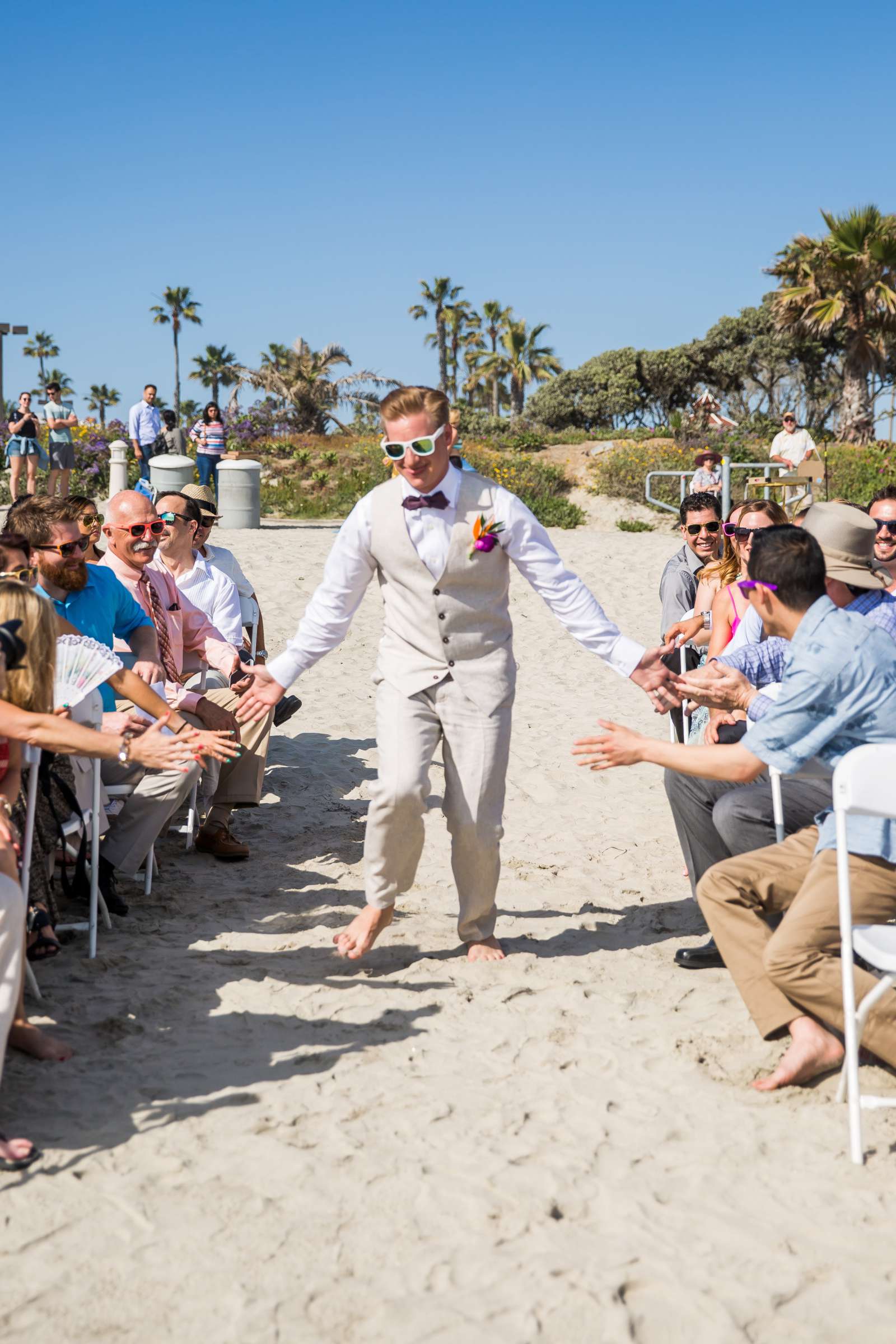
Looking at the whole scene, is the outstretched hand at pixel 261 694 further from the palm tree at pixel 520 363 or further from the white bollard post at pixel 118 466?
the palm tree at pixel 520 363

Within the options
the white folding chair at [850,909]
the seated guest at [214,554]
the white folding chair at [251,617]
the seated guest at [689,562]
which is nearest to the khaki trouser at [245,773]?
the seated guest at [214,554]

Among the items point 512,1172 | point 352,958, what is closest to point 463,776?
point 352,958

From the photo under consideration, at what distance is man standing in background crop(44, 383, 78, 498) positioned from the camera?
1659cm

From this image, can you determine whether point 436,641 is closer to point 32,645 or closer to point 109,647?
point 32,645

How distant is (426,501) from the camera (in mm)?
4090

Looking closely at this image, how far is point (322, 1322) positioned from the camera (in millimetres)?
2387

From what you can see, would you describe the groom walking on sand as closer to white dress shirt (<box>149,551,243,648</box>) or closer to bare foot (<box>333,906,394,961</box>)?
bare foot (<box>333,906,394,961</box>)

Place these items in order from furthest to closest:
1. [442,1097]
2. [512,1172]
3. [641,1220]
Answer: [442,1097]
[512,1172]
[641,1220]

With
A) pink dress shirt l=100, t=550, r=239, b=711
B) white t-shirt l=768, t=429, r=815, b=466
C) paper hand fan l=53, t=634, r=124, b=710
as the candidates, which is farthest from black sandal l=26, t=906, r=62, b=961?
white t-shirt l=768, t=429, r=815, b=466

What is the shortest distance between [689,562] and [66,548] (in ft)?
11.6

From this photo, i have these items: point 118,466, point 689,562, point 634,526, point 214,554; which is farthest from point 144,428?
point 689,562

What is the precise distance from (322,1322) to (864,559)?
309cm

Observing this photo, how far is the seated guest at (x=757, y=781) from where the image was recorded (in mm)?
4121

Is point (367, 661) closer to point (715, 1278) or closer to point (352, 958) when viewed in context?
point (352, 958)
